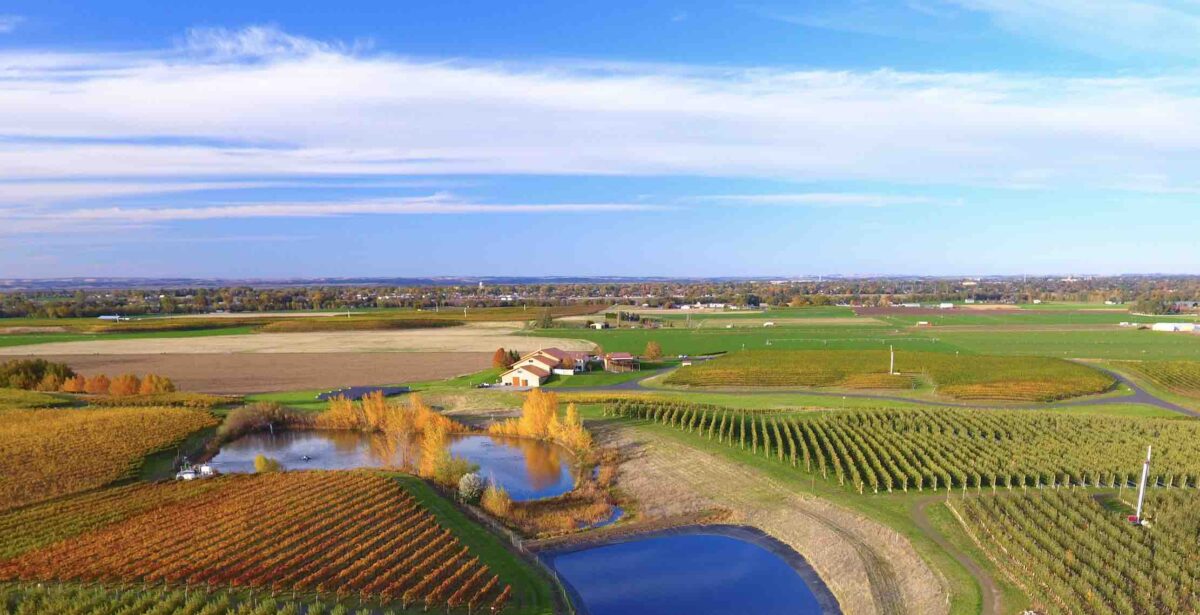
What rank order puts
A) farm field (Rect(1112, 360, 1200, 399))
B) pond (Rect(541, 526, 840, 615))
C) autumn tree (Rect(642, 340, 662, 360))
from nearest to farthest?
pond (Rect(541, 526, 840, 615))
farm field (Rect(1112, 360, 1200, 399))
autumn tree (Rect(642, 340, 662, 360))

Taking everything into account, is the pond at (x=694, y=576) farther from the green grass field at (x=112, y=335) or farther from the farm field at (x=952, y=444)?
the green grass field at (x=112, y=335)

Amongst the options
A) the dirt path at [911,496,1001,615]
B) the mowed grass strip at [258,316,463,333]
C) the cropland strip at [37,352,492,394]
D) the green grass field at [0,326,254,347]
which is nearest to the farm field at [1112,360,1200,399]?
the dirt path at [911,496,1001,615]

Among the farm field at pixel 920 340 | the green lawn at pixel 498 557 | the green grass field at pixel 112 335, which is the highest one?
the farm field at pixel 920 340

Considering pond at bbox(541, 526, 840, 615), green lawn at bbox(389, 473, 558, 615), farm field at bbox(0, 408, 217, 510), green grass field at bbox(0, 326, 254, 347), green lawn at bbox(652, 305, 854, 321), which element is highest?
green lawn at bbox(652, 305, 854, 321)

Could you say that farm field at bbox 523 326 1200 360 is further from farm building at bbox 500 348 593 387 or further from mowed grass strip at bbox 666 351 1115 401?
farm building at bbox 500 348 593 387

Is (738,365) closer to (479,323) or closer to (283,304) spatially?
(479,323)

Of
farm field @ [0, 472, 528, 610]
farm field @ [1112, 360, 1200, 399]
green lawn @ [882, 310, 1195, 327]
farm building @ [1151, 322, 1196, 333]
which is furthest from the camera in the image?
green lawn @ [882, 310, 1195, 327]

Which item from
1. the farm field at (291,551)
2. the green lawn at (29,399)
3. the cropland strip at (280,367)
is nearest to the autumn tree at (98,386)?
the green lawn at (29,399)

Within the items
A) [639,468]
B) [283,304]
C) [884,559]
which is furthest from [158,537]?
[283,304]
